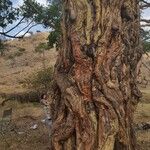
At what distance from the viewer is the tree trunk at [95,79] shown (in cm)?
559

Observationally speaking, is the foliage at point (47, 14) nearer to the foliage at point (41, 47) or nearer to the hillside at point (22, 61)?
the foliage at point (41, 47)

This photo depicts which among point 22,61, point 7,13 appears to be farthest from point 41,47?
point 7,13

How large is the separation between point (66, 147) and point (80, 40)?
126 cm

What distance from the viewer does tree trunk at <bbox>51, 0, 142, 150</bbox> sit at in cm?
559

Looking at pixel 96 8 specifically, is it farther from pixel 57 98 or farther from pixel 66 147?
pixel 66 147

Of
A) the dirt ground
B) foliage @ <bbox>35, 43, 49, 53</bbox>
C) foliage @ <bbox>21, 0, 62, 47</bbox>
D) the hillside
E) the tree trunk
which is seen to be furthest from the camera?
the hillside

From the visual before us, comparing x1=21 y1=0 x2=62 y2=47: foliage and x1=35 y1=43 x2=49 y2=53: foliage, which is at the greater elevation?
x1=21 y1=0 x2=62 y2=47: foliage

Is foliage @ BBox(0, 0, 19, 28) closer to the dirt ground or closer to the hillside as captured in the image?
the dirt ground

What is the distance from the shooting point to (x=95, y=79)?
5.67 meters

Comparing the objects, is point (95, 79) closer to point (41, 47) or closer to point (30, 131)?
point (30, 131)

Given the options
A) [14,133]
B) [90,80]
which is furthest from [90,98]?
[14,133]

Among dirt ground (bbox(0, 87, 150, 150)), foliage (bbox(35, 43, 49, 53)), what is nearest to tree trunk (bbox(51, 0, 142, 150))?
dirt ground (bbox(0, 87, 150, 150))

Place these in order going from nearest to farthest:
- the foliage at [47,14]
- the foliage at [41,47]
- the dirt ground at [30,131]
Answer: the dirt ground at [30,131] → the foliage at [47,14] → the foliage at [41,47]

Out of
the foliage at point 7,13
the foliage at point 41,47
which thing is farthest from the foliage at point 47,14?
the foliage at point 41,47
